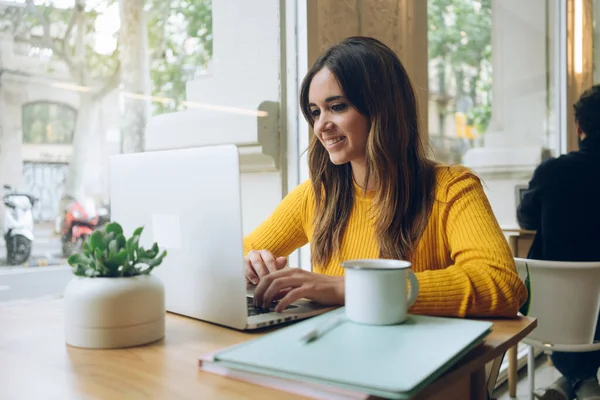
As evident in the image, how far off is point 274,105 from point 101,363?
129 centimetres

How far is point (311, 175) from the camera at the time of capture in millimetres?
1513

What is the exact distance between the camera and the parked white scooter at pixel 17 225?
1382 mm

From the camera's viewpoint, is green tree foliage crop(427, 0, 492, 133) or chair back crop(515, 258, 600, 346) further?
green tree foliage crop(427, 0, 492, 133)

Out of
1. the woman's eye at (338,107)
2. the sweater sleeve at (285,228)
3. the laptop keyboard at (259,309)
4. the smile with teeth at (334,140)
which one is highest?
the woman's eye at (338,107)

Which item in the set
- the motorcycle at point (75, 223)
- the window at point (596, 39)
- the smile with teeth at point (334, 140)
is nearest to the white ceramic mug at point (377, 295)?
the smile with teeth at point (334, 140)

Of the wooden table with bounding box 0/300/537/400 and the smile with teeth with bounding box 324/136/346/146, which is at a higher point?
the smile with teeth with bounding box 324/136/346/146

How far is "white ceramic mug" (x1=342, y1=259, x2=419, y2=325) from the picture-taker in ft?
2.54

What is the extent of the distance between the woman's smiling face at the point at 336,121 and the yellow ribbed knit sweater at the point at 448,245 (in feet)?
0.43

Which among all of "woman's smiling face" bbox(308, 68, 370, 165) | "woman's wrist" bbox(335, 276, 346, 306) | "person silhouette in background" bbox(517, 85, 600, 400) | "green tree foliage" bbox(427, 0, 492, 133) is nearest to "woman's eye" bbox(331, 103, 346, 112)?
"woman's smiling face" bbox(308, 68, 370, 165)

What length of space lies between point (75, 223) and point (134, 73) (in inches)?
18.7

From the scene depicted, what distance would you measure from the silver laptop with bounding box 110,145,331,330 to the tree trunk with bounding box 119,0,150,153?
24.3 inches

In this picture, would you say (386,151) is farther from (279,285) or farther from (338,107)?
(279,285)

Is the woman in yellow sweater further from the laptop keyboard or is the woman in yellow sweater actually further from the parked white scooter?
the parked white scooter

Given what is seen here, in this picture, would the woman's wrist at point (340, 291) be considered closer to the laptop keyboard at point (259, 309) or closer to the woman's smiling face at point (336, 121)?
the laptop keyboard at point (259, 309)
